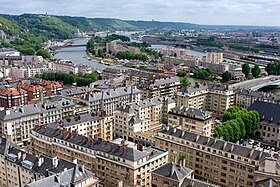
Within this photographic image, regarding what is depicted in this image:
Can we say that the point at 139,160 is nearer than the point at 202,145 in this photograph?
Yes

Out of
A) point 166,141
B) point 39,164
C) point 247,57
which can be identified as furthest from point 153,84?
point 247,57

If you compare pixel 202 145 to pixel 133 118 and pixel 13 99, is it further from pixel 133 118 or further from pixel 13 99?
pixel 13 99

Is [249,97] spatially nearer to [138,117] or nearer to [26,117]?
[138,117]

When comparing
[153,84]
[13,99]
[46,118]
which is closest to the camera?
[46,118]

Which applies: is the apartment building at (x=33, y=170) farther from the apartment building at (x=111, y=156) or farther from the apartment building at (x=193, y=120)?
the apartment building at (x=193, y=120)

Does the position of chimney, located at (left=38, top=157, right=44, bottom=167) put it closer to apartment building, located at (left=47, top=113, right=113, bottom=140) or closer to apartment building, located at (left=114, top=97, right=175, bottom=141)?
apartment building, located at (left=47, top=113, right=113, bottom=140)

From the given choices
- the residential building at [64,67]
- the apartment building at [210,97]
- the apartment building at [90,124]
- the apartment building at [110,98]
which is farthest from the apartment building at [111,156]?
the residential building at [64,67]

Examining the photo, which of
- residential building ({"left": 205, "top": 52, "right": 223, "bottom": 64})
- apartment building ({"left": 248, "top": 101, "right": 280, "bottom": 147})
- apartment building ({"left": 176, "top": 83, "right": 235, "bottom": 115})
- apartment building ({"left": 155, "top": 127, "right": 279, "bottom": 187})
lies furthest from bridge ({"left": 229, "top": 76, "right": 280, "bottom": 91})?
apartment building ({"left": 155, "top": 127, "right": 279, "bottom": 187})
